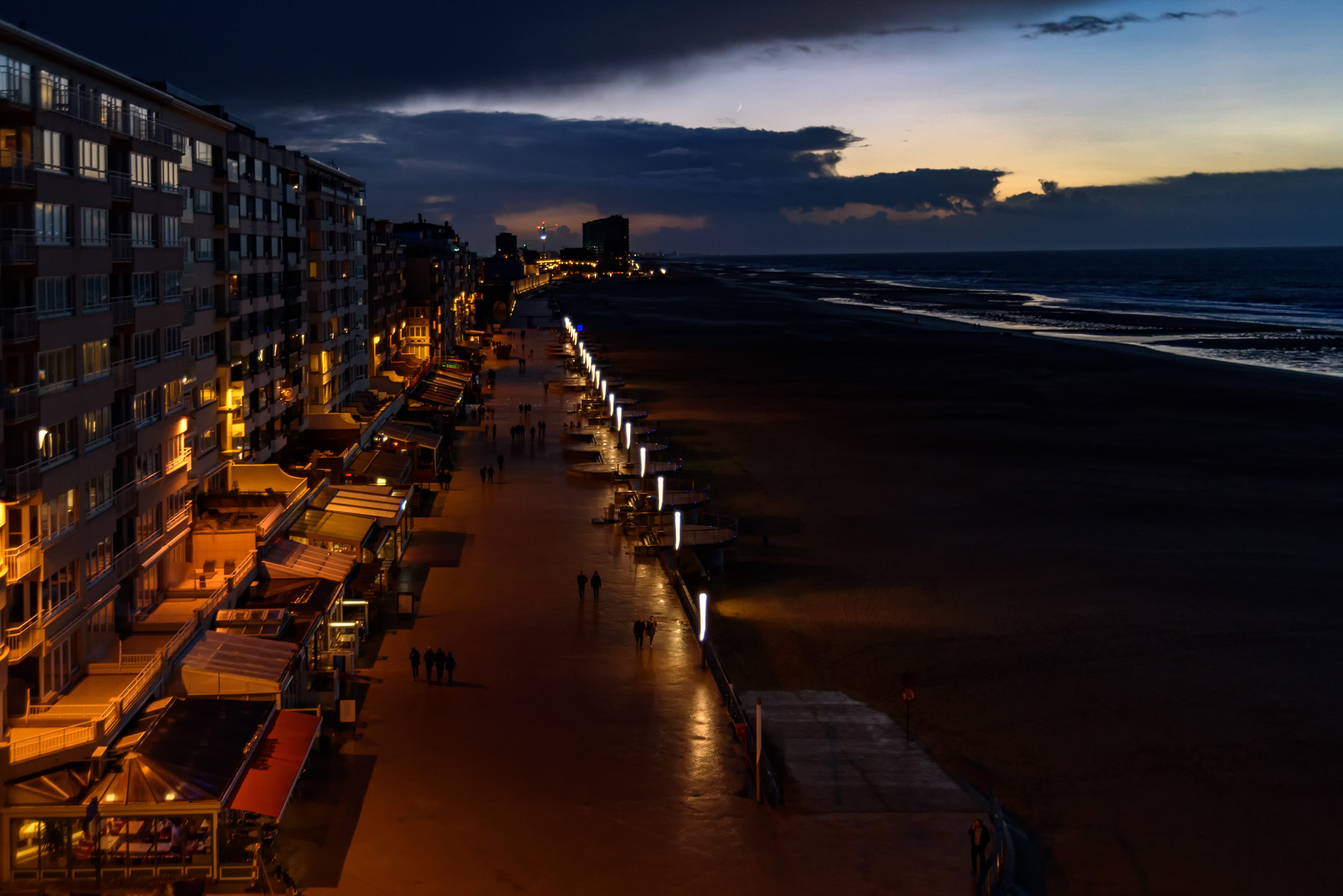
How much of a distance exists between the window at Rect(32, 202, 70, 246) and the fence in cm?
1419

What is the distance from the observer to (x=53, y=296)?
18781mm

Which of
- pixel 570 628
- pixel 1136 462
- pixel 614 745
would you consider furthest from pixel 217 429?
pixel 1136 462

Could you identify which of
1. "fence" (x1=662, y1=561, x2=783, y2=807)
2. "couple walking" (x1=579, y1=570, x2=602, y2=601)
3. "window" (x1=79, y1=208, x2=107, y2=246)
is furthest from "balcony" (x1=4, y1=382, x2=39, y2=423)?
"couple walking" (x1=579, y1=570, x2=602, y2=601)

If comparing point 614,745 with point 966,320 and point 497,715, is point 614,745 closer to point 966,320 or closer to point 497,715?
point 497,715

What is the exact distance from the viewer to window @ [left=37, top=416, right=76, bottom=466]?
18.4 meters

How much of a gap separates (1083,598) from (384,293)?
51.9 m

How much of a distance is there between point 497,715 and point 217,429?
15.0 meters

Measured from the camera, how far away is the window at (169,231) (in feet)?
79.0

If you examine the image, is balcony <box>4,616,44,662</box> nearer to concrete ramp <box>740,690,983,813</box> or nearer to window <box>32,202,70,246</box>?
window <box>32,202,70,246</box>

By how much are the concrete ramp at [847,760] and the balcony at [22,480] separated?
41.6 feet

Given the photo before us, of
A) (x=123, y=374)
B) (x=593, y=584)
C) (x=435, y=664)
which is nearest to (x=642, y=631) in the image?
(x=593, y=584)

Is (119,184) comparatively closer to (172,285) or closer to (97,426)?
(172,285)

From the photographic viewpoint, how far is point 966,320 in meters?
145

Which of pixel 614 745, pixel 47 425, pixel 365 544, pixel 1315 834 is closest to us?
pixel 47 425
